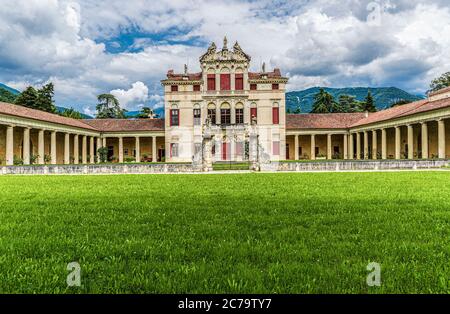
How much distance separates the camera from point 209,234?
5.25m

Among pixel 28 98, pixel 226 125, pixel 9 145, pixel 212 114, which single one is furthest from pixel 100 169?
pixel 28 98

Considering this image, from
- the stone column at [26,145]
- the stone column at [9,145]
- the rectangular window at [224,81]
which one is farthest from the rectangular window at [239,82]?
the stone column at [9,145]

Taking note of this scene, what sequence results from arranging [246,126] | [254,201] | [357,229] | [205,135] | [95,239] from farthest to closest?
[246,126] < [205,135] < [254,201] < [357,229] < [95,239]

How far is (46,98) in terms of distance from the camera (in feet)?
210

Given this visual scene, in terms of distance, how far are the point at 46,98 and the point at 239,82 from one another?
1534 inches

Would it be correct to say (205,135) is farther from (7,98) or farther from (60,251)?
(7,98)

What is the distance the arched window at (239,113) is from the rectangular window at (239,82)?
81.2 inches

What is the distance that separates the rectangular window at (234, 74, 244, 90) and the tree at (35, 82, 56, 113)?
37.1m

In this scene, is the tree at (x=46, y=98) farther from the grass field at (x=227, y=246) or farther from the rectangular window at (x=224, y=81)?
the grass field at (x=227, y=246)

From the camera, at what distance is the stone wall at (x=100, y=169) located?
24.0 m
